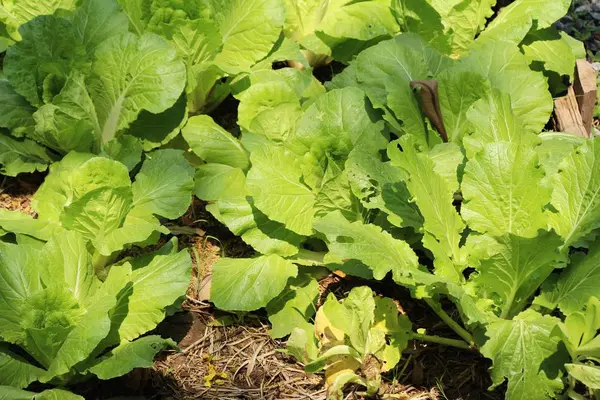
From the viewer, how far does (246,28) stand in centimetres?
337

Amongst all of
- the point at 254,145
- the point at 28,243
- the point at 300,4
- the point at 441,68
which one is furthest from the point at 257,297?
the point at 300,4

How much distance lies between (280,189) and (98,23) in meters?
1.12

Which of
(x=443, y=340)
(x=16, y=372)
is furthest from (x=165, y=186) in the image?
(x=443, y=340)

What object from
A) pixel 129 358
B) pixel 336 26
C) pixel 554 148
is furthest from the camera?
pixel 336 26

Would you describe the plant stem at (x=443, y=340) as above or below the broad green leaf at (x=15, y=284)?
below

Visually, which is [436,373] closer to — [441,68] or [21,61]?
[441,68]

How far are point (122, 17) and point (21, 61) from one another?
0.45 m

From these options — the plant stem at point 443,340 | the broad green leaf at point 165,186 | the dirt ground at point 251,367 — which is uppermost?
the broad green leaf at point 165,186

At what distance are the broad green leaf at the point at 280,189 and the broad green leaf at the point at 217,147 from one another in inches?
8.8

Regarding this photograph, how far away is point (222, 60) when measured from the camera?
11.1ft

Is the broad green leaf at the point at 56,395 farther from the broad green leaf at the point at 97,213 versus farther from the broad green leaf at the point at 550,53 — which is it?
the broad green leaf at the point at 550,53

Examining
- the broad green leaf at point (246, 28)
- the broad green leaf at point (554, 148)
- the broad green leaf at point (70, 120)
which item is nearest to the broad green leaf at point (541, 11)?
the broad green leaf at point (554, 148)

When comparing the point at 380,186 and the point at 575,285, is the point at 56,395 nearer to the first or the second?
the point at 380,186

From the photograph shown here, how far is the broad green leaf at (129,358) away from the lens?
2295 mm
